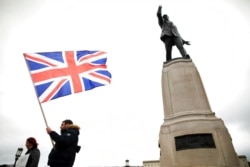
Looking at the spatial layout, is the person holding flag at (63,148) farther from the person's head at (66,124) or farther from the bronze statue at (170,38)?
the bronze statue at (170,38)

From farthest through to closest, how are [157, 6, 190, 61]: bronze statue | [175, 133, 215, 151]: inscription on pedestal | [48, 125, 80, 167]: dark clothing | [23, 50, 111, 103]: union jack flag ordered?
[157, 6, 190, 61]: bronze statue < [175, 133, 215, 151]: inscription on pedestal < [23, 50, 111, 103]: union jack flag < [48, 125, 80, 167]: dark clothing

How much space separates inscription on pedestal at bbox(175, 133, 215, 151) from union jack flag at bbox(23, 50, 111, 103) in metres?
2.84

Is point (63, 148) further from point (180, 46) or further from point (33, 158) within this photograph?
point (180, 46)

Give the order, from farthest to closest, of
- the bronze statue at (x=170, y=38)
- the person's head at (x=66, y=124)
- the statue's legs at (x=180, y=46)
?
1. the bronze statue at (x=170, y=38)
2. the statue's legs at (x=180, y=46)
3. the person's head at (x=66, y=124)

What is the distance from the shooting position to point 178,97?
714 cm

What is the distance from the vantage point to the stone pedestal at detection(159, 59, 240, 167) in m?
5.62

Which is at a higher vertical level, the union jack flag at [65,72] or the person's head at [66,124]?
the union jack flag at [65,72]

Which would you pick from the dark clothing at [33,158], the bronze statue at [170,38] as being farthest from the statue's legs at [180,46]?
the dark clothing at [33,158]

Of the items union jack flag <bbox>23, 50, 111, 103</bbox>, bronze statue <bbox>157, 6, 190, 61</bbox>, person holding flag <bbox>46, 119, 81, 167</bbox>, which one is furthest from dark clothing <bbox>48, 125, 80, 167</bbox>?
bronze statue <bbox>157, 6, 190, 61</bbox>

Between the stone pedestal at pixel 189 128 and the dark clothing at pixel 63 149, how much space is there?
348cm

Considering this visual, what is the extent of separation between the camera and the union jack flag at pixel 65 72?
4691 mm

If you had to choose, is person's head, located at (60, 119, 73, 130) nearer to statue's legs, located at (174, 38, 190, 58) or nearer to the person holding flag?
the person holding flag

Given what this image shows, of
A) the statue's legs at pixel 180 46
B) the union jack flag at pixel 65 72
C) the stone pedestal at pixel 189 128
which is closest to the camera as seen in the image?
the union jack flag at pixel 65 72

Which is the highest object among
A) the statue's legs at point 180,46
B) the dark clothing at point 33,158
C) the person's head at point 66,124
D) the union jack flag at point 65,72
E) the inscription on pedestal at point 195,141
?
the statue's legs at point 180,46
